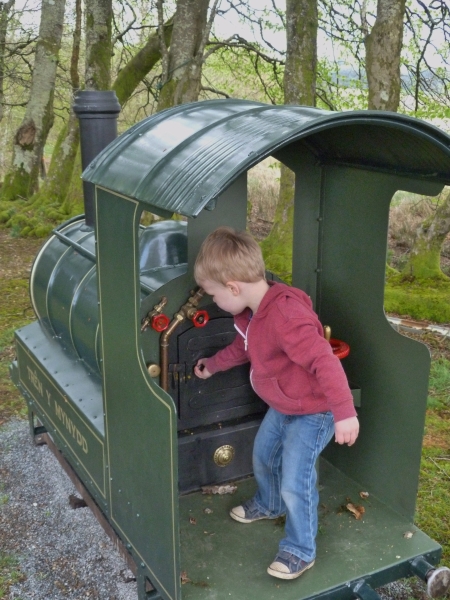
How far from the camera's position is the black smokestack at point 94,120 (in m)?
4.24

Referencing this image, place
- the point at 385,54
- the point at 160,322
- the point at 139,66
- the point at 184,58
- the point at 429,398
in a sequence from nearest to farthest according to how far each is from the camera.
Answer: the point at 160,322, the point at 429,398, the point at 385,54, the point at 184,58, the point at 139,66

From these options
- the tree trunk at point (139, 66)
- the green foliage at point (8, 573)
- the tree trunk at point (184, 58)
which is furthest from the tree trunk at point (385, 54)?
the tree trunk at point (139, 66)

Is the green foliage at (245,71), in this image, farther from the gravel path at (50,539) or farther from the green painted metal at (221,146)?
the green painted metal at (221,146)

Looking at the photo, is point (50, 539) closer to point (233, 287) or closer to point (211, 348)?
point (211, 348)

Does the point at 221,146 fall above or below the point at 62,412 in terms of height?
above

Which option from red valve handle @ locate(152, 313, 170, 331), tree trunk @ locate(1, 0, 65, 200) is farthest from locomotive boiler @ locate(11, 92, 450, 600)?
tree trunk @ locate(1, 0, 65, 200)

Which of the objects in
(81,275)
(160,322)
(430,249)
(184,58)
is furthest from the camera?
(184,58)

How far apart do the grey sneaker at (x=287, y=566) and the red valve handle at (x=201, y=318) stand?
1168 millimetres

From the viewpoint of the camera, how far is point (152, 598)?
9.70ft

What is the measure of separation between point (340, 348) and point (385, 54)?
439 cm

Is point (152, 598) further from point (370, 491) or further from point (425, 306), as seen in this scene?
point (425, 306)

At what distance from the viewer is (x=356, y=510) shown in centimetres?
355

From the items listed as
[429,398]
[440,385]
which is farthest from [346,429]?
[440,385]

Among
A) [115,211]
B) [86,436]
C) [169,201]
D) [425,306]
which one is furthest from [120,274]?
[425,306]
